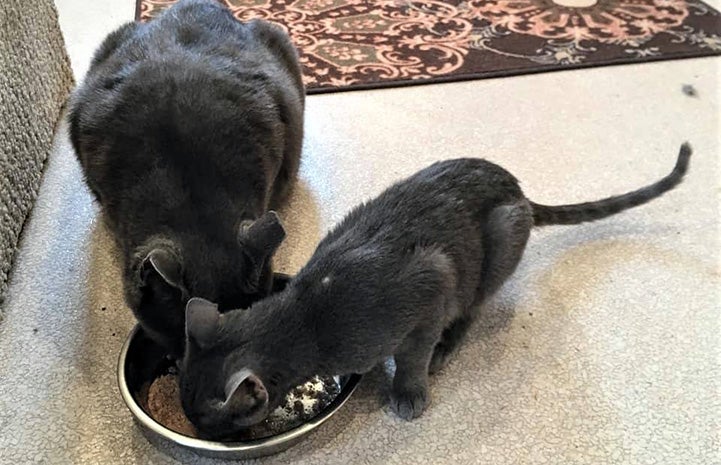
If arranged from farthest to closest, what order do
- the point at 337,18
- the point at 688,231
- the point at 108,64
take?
the point at 337,18 < the point at 688,231 < the point at 108,64

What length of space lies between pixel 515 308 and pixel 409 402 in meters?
0.35

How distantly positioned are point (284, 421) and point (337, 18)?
1.73 meters

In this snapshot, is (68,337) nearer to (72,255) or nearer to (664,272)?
(72,255)

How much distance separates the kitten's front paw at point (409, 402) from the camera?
1.24 m

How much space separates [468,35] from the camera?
249 centimetres

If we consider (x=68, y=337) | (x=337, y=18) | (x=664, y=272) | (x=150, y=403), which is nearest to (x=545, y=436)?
(x=664, y=272)

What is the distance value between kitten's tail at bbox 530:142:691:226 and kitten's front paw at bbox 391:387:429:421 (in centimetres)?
46

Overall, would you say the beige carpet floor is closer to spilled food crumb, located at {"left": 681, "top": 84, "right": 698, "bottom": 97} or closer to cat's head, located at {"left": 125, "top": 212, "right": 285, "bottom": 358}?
spilled food crumb, located at {"left": 681, "top": 84, "right": 698, "bottom": 97}

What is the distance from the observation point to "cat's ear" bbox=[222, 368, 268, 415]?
988mm

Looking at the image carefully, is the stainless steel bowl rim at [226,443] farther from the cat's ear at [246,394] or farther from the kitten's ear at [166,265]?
the kitten's ear at [166,265]

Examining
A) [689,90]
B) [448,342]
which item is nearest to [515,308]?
[448,342]

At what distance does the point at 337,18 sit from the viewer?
101 inches

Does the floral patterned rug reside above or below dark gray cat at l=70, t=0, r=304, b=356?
below

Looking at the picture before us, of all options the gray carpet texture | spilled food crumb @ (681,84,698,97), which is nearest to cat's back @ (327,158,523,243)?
the gray carpet texture
